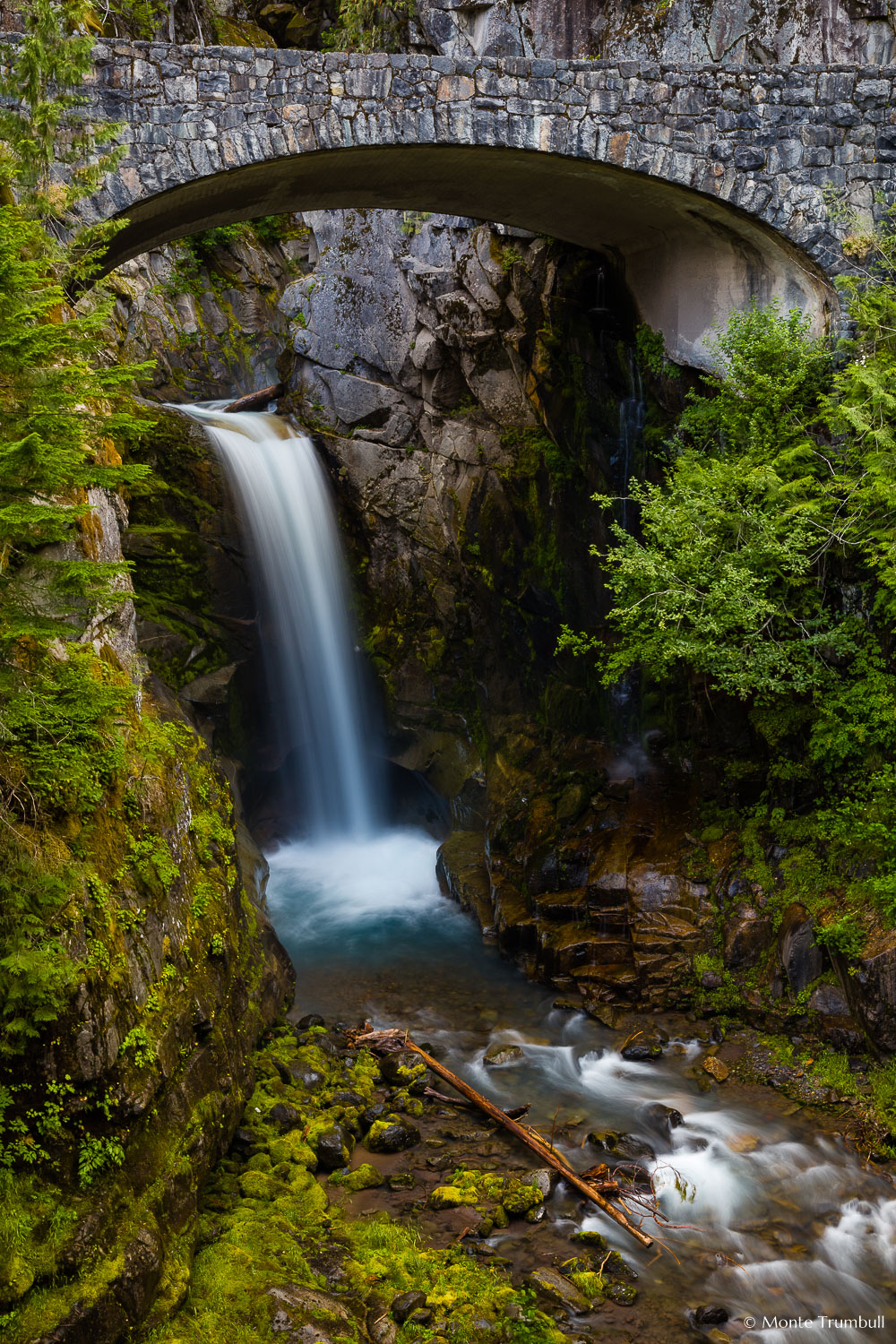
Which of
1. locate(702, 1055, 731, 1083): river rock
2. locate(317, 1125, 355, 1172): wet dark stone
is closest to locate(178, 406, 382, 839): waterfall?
locate(702, 1055, 731, 1083): river rock

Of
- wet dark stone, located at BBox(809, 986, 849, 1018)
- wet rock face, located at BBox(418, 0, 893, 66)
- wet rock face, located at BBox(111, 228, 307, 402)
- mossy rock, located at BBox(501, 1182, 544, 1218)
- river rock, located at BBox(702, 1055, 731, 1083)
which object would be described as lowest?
river rock, located at BBox(702, 1055, 731, 1083)

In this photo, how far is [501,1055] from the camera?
834 cm

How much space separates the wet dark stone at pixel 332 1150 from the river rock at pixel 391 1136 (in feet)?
0.75

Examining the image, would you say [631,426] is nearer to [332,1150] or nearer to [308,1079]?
[308,1079]

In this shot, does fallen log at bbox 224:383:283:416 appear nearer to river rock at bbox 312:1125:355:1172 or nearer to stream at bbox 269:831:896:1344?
stream at bbox 269:831:896:1344

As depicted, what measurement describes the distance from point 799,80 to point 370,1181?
433 inches

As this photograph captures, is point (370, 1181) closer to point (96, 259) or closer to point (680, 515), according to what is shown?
point (680, 515)

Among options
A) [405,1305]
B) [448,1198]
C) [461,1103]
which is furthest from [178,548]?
[405,1305]

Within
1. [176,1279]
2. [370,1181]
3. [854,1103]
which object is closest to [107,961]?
[176,1279]

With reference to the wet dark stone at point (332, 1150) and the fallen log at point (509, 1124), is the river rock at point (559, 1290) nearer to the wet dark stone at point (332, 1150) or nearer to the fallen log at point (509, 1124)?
the fallen log at point (509, 1124)

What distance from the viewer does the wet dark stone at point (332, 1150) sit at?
6457 mm

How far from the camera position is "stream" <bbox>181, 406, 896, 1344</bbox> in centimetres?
572

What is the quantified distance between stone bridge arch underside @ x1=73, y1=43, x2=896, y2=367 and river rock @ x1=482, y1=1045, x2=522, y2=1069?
7913 millimetres

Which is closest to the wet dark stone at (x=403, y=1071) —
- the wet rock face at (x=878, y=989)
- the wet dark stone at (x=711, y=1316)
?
the wet dark stone at (x=711, y=1316)
